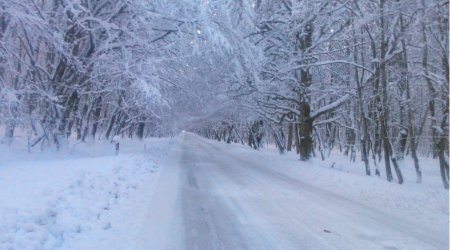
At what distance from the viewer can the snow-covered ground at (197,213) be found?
7.39 m

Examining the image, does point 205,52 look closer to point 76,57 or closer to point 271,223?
point 76,57

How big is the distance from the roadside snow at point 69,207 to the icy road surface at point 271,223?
54 centimetres

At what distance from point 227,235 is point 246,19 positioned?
10645mm

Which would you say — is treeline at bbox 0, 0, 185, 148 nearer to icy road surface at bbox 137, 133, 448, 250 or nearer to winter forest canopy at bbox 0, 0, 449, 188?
winter forest canopy at bbox 0, 0, 449, 188

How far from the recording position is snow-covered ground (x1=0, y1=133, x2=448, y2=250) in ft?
24.3

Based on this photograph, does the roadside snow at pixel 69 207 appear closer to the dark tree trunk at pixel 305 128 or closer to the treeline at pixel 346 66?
the treeline at pixel 346 66

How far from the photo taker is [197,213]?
1002 centimetres

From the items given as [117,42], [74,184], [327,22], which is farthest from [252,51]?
[74,184]

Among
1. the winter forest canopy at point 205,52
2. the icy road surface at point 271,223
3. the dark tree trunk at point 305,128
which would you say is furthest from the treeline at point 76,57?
the dark tree trunk at point 305,128

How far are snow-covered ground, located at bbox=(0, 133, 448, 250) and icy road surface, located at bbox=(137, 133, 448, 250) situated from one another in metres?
0.02

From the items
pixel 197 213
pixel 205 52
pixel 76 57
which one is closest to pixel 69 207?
pixel 197 213

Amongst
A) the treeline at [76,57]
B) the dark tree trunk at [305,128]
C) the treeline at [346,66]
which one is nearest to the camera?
the treeline at [76,57]

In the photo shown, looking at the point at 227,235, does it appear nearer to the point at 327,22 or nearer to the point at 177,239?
the point at 177,239

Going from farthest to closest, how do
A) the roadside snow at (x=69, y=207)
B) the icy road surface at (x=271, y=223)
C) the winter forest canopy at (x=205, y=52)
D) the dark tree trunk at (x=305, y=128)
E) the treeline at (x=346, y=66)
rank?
→ the dark tree trunk at (x=305, y=128) < the treeline at (x=346, y=66) < the winter forest canopy at (x=205, y=52) < the icy road surface at (x=271, y=223) < the roadside snow at (x=69, y=207)
